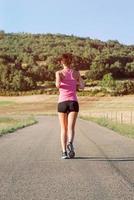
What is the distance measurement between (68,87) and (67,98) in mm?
228

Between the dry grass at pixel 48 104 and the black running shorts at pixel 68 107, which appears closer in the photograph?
the black running shorts at pixel 68 107

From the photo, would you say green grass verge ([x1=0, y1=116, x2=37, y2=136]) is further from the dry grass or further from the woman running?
the dry grass

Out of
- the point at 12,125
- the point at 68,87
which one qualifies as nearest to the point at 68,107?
the point at 68,87

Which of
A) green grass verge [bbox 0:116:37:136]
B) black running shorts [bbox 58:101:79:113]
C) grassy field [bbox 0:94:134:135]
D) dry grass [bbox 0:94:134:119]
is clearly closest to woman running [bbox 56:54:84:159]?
black running shorts [bbox 58:101:79:113]

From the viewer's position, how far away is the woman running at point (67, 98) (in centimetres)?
1228

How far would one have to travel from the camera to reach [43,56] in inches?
7003

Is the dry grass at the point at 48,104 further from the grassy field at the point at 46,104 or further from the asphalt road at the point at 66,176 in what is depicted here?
the asphalt road at the point at 66,176

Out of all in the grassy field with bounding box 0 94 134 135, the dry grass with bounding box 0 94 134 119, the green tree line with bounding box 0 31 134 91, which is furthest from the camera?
the green tree line with bounding box 0 31 134 91

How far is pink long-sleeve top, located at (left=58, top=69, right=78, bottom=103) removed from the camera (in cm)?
1237

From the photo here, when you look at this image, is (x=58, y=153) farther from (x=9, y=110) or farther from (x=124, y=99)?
(x=124, y=99)

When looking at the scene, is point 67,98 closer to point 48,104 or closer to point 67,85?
point 67,85

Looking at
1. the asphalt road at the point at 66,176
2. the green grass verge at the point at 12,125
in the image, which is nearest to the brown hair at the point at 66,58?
the asphalt road at the point at 66,176

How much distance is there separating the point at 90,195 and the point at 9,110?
3789 inches

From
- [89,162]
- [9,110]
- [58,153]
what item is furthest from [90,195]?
[9,110]
